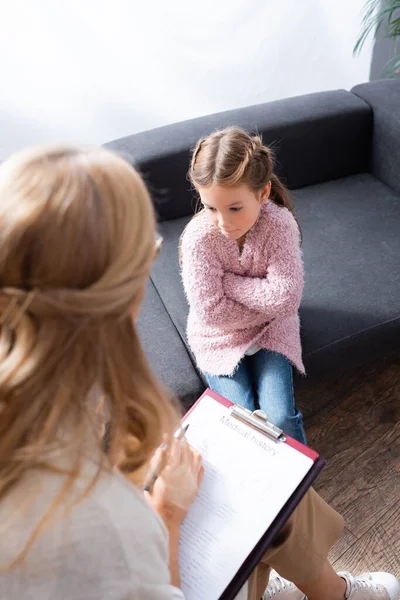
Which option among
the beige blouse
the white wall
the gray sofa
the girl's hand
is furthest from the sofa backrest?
the beige blouse

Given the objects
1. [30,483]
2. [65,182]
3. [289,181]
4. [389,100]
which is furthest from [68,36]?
[30,483]

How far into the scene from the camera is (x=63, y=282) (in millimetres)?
553

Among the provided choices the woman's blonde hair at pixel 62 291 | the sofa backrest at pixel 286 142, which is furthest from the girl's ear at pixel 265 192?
the woman's blonde hair at pixel 62 291

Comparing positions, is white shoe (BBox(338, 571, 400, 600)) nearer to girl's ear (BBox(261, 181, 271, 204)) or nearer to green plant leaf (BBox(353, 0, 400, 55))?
girl's ear (BBox(261, 181, 271, 204))

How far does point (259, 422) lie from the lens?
1.07m

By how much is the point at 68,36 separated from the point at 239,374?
1379mm

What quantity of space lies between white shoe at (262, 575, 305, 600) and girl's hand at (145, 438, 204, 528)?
54 centimetres

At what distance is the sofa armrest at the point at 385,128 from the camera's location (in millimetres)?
1895

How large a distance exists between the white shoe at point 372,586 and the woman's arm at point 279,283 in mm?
643

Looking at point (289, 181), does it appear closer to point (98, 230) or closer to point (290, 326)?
point (290, 326)

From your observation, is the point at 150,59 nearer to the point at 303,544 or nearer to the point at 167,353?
the point at 167,353

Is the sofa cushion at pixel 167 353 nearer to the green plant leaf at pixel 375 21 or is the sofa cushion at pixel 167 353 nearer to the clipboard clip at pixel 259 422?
the clipboard clip at pixel 259 422

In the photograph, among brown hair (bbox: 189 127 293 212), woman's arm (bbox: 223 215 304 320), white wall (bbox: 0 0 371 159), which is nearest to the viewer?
brown hair (bbox: 189 127 293 212)

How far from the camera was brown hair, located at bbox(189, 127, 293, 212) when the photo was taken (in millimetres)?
1251
